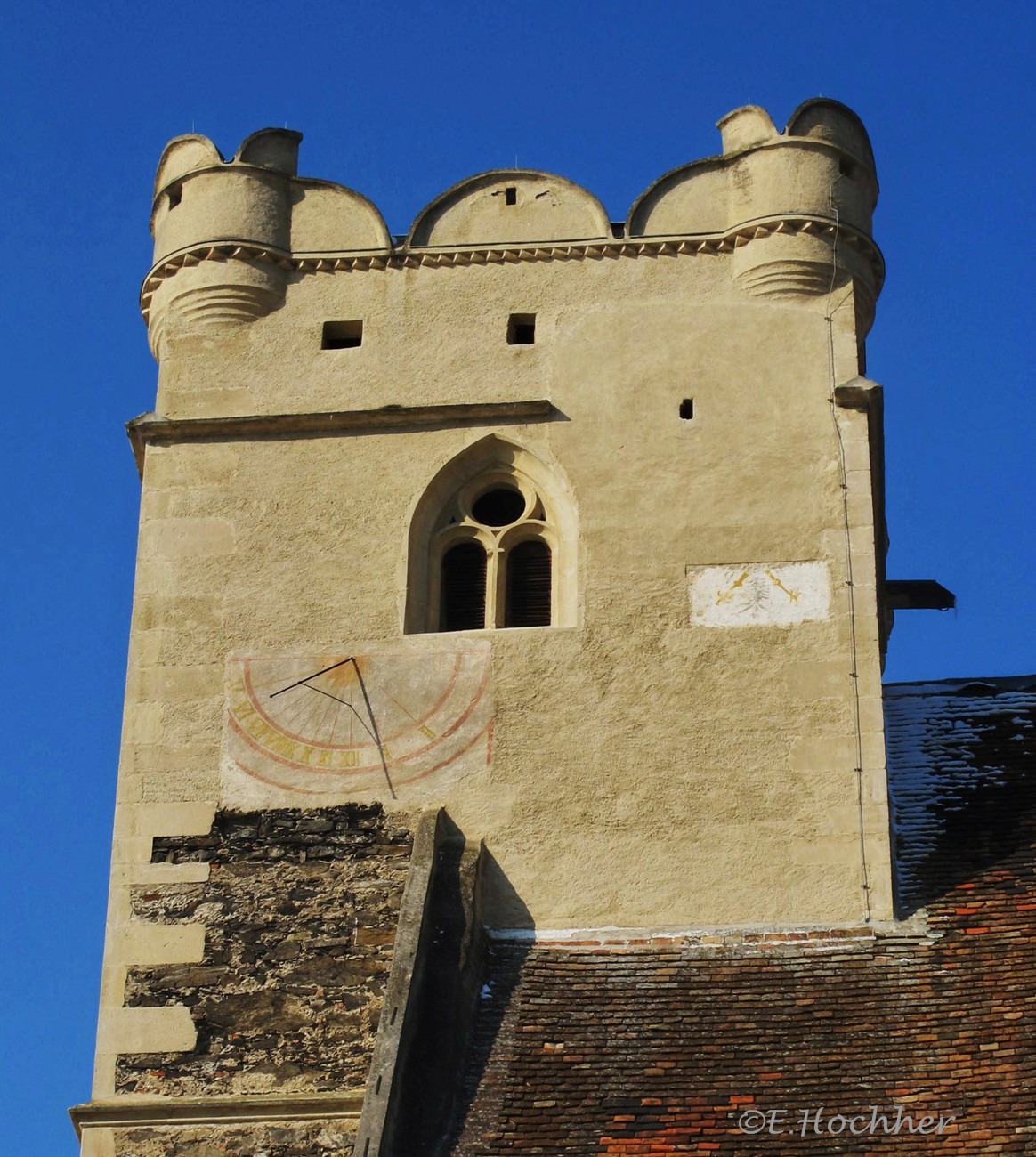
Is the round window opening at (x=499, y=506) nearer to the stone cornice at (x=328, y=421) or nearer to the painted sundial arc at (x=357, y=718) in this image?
the stone cornice at (x=328, y=421)

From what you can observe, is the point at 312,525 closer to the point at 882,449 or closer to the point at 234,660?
the point at 234,660

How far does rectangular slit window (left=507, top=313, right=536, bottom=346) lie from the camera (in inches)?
779

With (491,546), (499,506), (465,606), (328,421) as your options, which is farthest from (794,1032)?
(328,421)

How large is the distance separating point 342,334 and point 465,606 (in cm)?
241

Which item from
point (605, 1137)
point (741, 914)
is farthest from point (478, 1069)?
point (741, 914)

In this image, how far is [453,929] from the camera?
16625mm

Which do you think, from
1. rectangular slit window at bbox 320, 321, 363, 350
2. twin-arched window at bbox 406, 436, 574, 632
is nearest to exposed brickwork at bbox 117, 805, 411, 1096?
twin-arched window at bbox 406, 436, 574, 632

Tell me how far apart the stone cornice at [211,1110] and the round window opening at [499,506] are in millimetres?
4669

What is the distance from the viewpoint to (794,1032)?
52.1 ft

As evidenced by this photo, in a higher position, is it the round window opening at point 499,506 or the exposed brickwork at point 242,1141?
the round window opening at point 499,506

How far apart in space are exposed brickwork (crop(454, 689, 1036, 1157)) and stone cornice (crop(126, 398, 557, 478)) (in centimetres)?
410

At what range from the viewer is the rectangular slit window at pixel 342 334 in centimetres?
1992

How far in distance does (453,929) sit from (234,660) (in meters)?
2.93

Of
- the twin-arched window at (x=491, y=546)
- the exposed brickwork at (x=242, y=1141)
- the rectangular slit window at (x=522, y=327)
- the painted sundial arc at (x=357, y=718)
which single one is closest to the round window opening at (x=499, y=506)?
the twin-arched window at (x=491, y=546)
